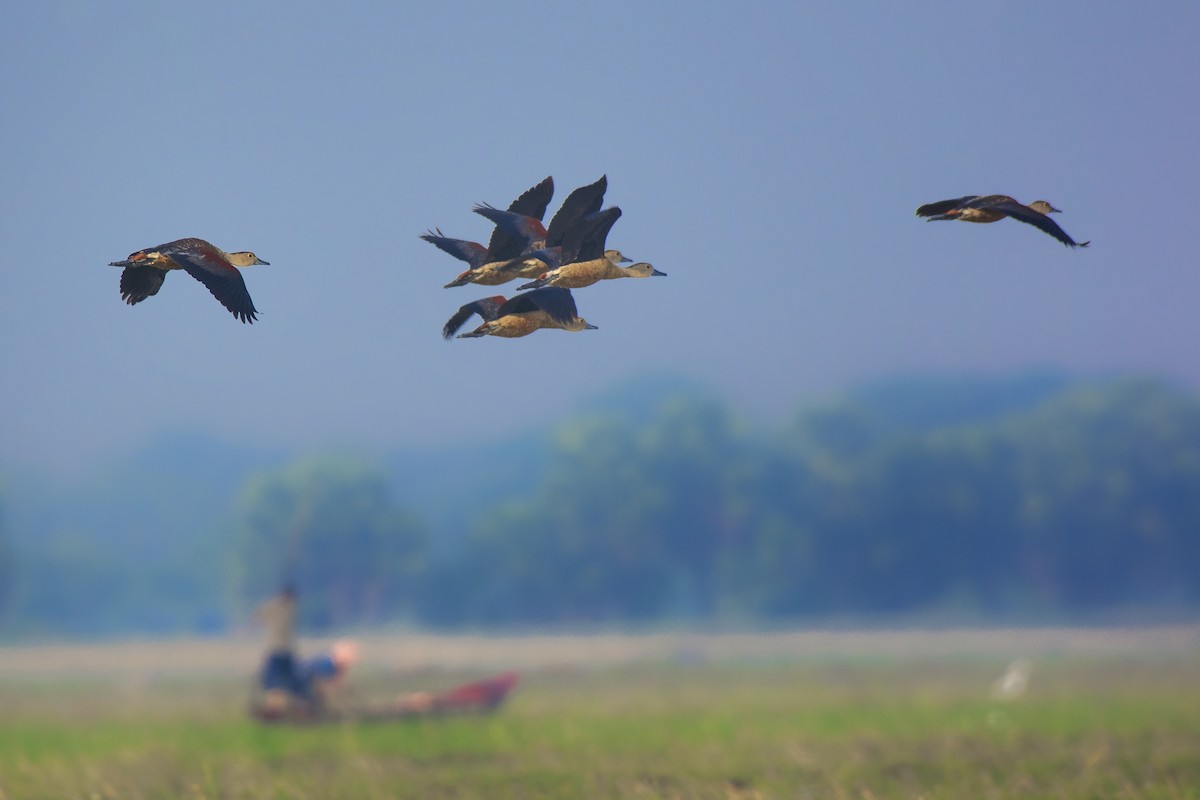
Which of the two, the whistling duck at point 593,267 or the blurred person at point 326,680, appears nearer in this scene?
the whistling duck at point 593,267

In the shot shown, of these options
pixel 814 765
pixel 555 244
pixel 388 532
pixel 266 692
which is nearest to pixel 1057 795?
pixel 814 765

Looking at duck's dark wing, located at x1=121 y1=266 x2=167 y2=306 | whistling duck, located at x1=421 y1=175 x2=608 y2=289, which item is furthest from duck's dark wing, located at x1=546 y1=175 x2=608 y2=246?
duck's dark wing, located at x1=121 y1=266 x2=167 y2=306

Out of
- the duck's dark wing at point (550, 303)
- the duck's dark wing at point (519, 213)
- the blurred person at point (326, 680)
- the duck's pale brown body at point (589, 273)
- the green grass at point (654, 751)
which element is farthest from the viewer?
the blurred person at point (326, 680)

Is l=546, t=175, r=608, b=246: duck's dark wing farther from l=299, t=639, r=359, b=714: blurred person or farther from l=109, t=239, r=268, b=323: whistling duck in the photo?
l=299, t=639, r=359, b=714: blurred person

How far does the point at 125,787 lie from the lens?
14516 mm

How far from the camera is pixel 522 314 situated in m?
3.18

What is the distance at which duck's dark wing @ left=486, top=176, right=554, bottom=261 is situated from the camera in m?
3.30

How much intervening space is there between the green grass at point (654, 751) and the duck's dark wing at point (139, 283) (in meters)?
11.4

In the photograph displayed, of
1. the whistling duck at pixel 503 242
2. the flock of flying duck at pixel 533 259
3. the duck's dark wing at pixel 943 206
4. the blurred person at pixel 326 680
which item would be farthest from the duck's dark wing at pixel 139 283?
the blurred person at pixel 326 680

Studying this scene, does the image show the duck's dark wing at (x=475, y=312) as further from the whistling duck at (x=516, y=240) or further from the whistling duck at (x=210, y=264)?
the whistling duck at (x=210, y=264)

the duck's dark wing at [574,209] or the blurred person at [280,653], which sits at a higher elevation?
the duck's dark wing at [574,209]

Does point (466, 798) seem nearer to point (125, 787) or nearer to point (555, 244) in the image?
point (125, 787)

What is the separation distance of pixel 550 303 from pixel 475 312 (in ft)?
1.01

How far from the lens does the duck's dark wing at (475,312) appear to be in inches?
128
